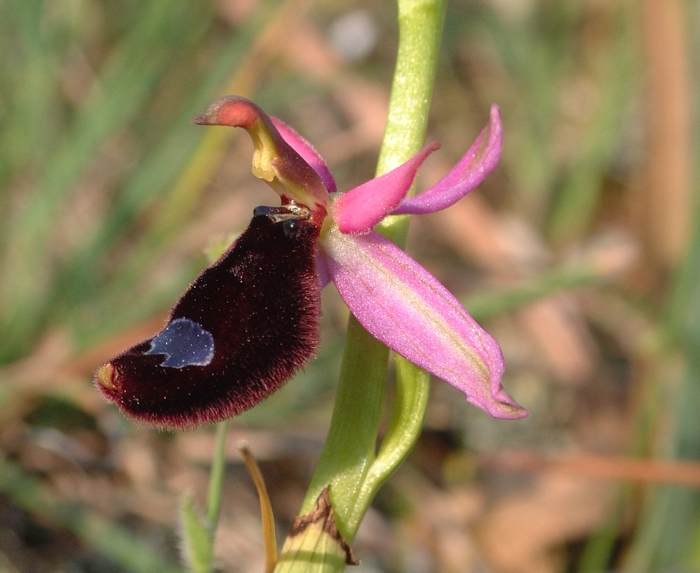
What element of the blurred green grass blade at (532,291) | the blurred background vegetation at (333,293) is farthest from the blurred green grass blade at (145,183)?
the blurred green grass blade at (532,291)

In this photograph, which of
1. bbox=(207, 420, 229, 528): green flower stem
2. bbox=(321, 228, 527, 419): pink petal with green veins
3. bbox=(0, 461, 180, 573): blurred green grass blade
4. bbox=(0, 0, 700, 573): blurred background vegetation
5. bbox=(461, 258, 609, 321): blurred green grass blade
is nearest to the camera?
bbox=(321, 228, 527, 419): pink petal with green veins

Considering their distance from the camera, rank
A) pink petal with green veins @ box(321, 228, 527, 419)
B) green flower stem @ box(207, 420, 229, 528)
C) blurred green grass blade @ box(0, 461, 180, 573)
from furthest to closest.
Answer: blurred green grass blade @ box(0, 461, 180, 573)
green flower stem @ box(207, 420, 229, 528)
pink petal with green veins @ box(321, 228, 527, 419)

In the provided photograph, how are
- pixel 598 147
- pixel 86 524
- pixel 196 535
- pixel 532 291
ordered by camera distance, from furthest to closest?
pixel 598 147
pixel 532 291
pixel 86 524
pixel 196 535

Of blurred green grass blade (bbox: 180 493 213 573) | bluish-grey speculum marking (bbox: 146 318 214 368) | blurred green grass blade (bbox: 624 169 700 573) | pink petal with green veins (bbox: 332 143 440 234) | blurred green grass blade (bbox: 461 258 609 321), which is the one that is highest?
pink petal with green veins (bbox: 332 143 440 234)

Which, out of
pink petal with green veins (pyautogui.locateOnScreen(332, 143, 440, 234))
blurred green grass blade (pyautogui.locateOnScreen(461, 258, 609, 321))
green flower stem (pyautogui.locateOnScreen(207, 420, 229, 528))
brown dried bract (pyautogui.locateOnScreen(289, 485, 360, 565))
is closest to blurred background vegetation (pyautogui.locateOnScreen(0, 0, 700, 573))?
blurred green grass blade (pyautogui.locateOnScreen(461, 258, 609, 321))

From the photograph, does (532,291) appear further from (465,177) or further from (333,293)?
(333,293)

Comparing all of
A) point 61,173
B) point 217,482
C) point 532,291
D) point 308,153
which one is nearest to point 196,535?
point 217,482

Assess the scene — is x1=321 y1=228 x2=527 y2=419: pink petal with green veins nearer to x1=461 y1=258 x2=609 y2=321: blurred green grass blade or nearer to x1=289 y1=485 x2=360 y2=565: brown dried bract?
x1=289 y1=485 x2=360 y2=565: brown dried bract
